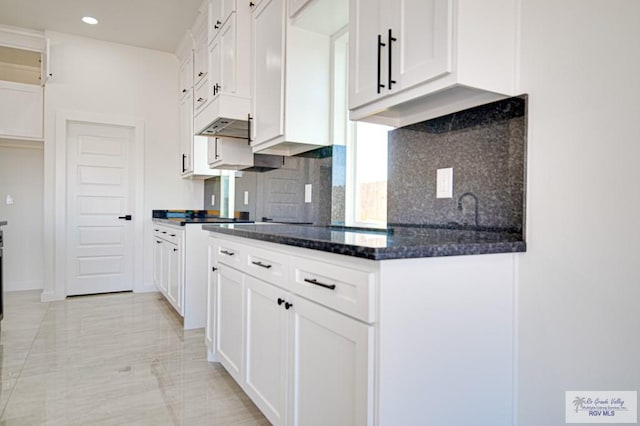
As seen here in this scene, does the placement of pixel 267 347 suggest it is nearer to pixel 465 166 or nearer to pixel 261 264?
pixel 261 264

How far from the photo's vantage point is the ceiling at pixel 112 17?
3.67m

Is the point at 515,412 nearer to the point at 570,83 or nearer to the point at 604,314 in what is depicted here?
the point at 604,314

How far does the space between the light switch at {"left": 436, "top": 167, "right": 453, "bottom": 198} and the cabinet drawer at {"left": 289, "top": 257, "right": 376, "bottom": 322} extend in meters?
0.64

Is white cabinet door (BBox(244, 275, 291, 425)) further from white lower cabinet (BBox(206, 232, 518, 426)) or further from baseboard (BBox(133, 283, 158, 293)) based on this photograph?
baseboard (BBox(133, 283, 158, 293))

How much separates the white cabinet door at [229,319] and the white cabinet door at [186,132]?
2484 mm

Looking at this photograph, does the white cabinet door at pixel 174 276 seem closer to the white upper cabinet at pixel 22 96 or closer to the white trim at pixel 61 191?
the white trim at pixel 61 191

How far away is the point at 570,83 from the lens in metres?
1.19

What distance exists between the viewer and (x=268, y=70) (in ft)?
8.11

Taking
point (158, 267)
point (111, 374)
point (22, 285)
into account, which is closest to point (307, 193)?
point (111, 374)

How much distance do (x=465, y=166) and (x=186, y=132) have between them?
380cm

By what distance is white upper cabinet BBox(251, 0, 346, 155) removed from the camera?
2271 millimetres

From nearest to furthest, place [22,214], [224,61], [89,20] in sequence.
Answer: [224,61], [89,20], [22,214]

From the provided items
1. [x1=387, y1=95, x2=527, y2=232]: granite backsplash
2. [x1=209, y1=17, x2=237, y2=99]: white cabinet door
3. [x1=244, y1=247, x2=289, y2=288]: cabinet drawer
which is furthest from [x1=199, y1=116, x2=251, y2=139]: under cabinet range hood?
[x1=387, y1=95, x2=527, y2=232]: granite backsplash

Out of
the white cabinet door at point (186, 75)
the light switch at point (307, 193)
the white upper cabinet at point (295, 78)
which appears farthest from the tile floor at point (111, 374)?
the white cabinet door at point (186, 75)
